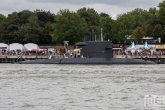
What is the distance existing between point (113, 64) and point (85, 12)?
69.8 m

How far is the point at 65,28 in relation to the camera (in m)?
102

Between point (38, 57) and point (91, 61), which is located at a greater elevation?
point (38, 57)

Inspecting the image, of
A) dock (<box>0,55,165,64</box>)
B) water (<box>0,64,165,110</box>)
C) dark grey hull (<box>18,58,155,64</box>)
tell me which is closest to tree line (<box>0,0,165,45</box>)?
dock (<box>0,55,165,64</box>)

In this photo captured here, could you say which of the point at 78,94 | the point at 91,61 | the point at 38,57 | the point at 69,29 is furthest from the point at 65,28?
the point at 78,94

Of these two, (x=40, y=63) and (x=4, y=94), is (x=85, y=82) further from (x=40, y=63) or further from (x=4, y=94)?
(x=40, y=63)

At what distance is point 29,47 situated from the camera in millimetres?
85250

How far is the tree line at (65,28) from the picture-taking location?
10194cm

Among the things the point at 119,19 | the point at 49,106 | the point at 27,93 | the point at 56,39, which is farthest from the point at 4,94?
the point at 119,19

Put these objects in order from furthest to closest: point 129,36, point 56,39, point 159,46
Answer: point 129,36, point 56,39, point 159,46

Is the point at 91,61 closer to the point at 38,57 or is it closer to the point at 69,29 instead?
the point at 38,57

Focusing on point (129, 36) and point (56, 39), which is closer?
point (56, 39)

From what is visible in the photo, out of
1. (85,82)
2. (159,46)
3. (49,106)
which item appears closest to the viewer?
(49,106)

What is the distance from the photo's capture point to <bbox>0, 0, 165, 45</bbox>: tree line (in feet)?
334

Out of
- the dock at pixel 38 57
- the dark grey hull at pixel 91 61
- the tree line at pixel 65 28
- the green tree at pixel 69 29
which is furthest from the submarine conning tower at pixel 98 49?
the green tree at pixel 69 29
